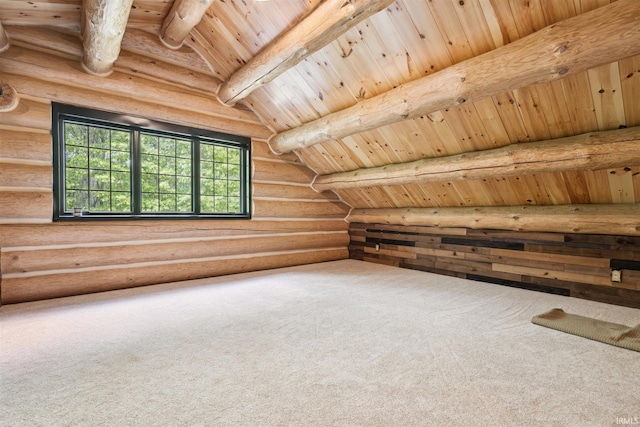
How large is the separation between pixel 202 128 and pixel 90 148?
1.32 m

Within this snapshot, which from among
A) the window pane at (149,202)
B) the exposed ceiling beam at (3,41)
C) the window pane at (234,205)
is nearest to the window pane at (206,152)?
the window pane at (234,205)

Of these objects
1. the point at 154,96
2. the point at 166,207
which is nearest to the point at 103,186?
the point at 166,207

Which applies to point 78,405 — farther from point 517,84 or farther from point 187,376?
point 517,84

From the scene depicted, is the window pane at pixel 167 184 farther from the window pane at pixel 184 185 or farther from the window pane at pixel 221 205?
the window pane at pixel 221 205

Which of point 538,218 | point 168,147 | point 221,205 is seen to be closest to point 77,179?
point 168,147

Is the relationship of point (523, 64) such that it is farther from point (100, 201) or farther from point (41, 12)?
point (100, 201)

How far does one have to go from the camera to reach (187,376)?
1791mm

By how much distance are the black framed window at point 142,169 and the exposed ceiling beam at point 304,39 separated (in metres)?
1.08

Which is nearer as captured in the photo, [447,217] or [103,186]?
[103,186]

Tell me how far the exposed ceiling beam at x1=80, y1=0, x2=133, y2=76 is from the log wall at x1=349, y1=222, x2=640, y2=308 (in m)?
4.41

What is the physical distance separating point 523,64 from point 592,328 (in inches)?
82.2

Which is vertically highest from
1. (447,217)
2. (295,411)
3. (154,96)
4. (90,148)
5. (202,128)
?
(154,96)

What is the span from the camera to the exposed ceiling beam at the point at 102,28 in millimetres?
2387

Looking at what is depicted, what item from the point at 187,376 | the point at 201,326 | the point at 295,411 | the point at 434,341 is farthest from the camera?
the point at 201,326
